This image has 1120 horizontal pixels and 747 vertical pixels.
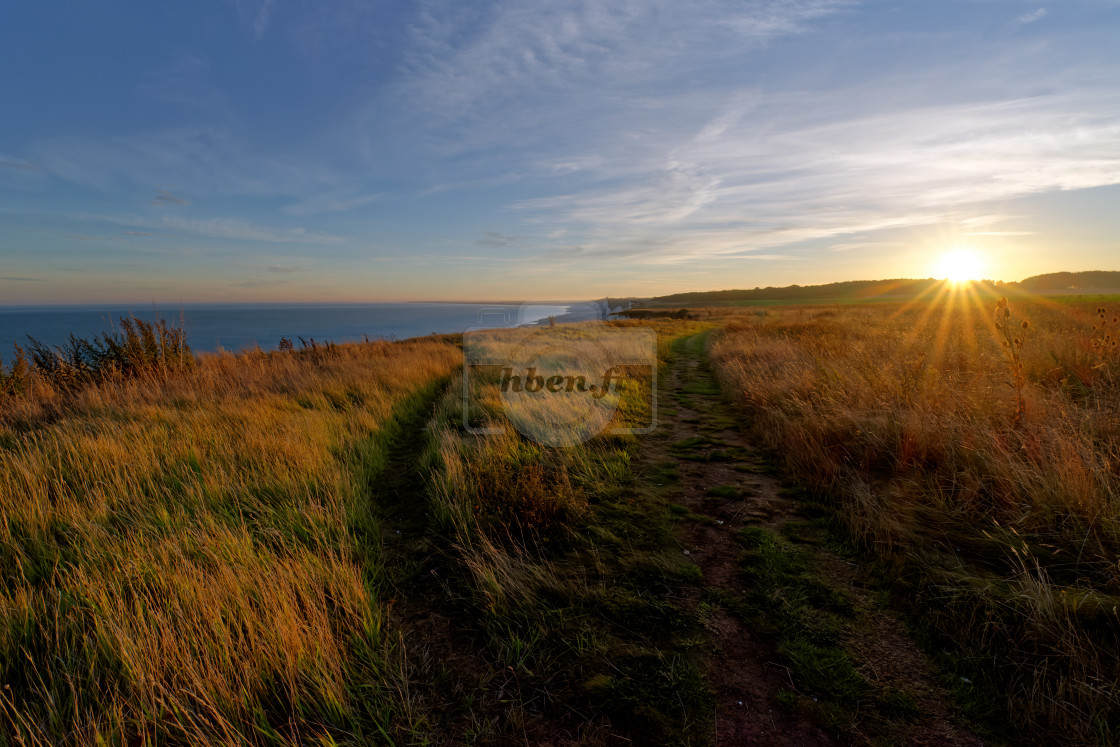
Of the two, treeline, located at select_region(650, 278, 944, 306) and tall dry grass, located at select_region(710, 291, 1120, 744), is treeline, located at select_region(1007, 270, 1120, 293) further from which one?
tall dry grass, located at select_region(710, 291, 1120, 744)

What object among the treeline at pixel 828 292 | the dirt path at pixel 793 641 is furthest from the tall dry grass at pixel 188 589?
the treeline at pixel 828 292

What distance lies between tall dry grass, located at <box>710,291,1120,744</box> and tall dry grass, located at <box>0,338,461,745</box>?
354 centimetres

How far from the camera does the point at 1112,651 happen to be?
2.30 m

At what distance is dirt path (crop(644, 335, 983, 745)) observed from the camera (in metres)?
2.25

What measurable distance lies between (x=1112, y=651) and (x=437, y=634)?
3890 mm

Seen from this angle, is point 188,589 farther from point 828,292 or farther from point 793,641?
point 828,292

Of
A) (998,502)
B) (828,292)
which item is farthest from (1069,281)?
(998,502)

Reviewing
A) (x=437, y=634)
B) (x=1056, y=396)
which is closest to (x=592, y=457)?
(x=437, y=634)

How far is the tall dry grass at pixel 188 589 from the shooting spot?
2209 mm

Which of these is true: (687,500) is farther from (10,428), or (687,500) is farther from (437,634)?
(10,428)

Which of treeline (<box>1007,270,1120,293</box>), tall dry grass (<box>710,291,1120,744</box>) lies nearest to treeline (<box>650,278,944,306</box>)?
treeline (<box>1007,270,1120,293</box>)

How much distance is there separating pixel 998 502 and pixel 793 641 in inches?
99.4

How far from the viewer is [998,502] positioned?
12.2 ft

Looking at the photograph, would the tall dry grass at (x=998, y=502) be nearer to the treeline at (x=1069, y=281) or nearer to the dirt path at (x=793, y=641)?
the dirt path at (x=793, y=641)
